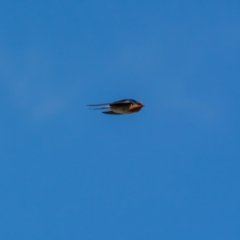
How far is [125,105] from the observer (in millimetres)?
35281

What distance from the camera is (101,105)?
35438 millimetres

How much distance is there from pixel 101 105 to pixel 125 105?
1.43 meters
